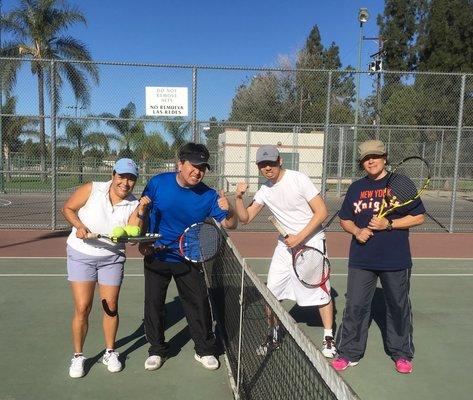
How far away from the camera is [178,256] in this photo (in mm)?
3947

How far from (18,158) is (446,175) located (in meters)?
20.2

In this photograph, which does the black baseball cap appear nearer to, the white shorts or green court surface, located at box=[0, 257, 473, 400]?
the white shorts

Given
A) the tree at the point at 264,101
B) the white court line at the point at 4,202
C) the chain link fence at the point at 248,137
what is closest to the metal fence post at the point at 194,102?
the chain link fence at the point at 248,137

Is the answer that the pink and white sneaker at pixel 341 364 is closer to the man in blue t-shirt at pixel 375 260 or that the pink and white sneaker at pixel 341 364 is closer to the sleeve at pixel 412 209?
the man in blue t-shirt at pixel 375 260

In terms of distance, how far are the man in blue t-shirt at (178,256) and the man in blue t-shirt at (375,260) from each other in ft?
3.68

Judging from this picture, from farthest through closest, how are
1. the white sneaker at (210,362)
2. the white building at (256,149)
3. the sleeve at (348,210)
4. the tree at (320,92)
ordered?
1. the white building at (256,149)
2. the tree at (320,92)
3. the sleeve at (348,210)
4. the white sneaker at (210,362)

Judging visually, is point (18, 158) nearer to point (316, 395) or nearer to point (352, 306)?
point (352, 306)

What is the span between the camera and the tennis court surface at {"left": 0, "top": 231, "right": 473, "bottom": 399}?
3430mm

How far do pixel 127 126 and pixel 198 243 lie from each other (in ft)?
26.2

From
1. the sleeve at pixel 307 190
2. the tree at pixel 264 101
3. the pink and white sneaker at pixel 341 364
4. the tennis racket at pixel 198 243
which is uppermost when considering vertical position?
the tree at pixel 264 101

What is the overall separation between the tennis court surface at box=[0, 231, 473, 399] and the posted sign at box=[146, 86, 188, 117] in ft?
14.5

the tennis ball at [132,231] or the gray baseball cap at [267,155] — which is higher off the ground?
the gray baseball cap at [267,155]

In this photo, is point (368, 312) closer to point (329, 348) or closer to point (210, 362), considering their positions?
point (329, 348)

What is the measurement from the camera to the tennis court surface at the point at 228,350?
3.43 m
